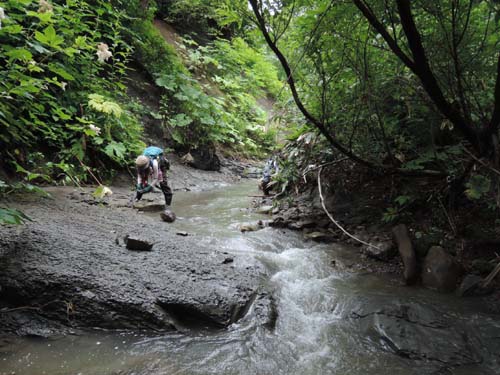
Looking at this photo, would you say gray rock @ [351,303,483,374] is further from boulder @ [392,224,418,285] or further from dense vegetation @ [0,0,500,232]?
dense vegetation @ [0,0,500,232]

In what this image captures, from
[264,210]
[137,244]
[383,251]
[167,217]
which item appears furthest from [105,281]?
[264,210]

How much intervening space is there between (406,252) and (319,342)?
5.85 ft

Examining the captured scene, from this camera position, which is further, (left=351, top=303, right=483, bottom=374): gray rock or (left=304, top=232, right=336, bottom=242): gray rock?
(left=304, top=232, right=336, bottom=242): gray rock

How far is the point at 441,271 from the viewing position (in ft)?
10.9

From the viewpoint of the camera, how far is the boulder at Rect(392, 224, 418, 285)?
11.4 feet

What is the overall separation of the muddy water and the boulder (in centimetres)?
18

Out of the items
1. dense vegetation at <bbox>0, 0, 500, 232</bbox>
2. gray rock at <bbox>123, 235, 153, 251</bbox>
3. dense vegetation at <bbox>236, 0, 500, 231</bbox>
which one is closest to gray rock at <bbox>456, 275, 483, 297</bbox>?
dense vegetation at <bbox>236, 0, 500, 231</bbox>

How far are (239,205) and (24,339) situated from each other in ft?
17.0

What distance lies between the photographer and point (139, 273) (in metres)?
2.98

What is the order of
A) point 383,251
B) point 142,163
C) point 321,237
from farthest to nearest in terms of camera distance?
point 142,163
point 321,237
point 383,251

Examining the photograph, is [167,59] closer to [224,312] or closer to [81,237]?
[81,237]

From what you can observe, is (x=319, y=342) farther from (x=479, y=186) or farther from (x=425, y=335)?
(x=479, y=186)

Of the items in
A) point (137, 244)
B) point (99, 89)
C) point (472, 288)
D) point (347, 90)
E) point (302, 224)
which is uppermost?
point (347, 90)

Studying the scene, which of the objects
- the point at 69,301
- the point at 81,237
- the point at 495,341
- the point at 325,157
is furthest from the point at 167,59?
the point at 495,341
